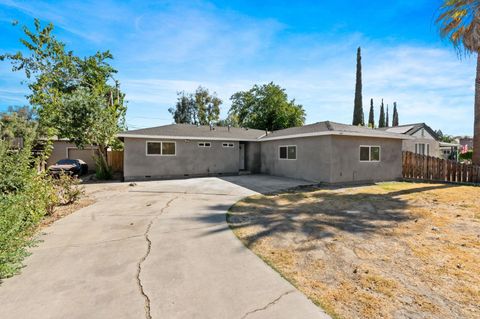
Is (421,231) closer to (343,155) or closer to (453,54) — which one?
(343,155)

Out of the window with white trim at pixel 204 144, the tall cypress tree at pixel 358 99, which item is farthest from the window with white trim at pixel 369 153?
the tall cypress tree at pixel 358 99

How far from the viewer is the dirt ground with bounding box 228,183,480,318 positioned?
2.65 meters

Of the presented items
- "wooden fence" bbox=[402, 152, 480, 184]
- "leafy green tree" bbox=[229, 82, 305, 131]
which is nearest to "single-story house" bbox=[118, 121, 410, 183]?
"wooden fence" bbox=[402, 152, 480, 184]

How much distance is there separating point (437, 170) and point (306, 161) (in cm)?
716

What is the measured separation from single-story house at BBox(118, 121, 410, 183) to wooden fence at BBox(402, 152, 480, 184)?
2.32ft

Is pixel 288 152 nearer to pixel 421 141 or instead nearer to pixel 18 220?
pixel 18 220

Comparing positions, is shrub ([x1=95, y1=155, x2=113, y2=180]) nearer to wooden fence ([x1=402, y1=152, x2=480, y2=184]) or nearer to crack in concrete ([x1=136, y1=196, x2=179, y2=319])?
crack in concrete ([x1=136, y1=196, x2=179, y2=319])

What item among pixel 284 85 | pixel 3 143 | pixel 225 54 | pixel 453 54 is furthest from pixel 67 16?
pixel 284 85

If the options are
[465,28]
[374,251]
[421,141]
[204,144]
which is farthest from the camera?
[421,141]

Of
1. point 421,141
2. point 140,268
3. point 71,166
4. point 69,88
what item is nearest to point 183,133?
point 71,166

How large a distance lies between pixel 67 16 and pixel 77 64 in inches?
512

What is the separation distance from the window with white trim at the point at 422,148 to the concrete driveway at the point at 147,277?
975 inches

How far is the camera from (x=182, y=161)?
14.7 m

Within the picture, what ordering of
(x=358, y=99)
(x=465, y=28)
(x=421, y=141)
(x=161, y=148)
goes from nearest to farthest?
(x=465, y=28) → (x=161, y=148) → (x=421, y=141) → (x=358, y=99)
